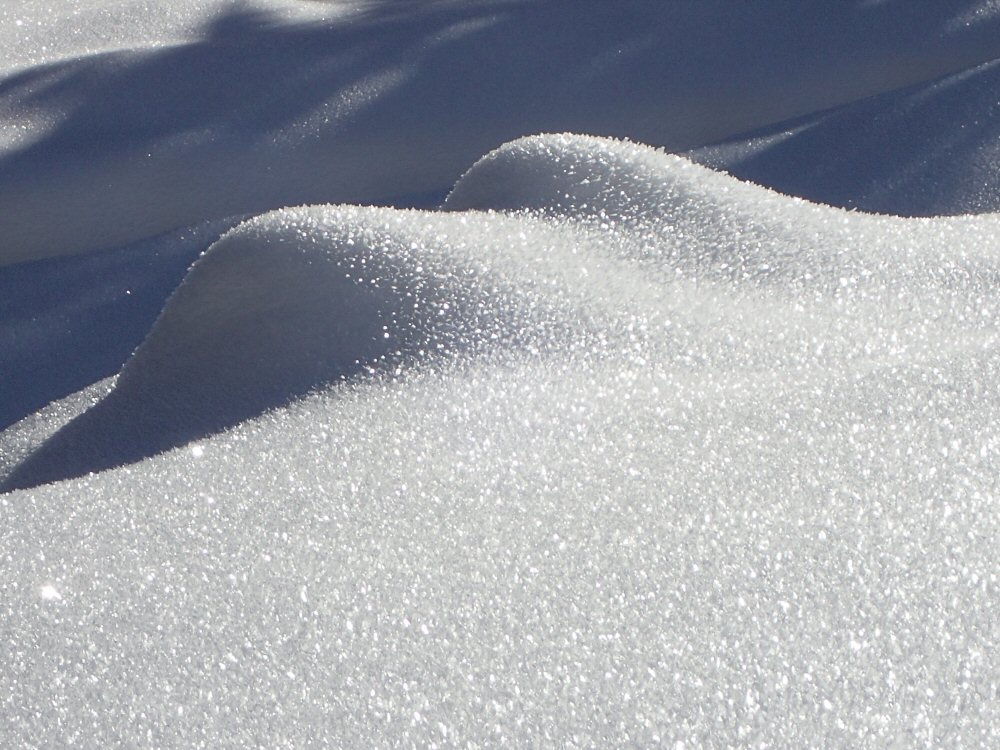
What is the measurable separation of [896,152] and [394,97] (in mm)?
707

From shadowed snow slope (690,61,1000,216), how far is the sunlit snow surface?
0.40 m

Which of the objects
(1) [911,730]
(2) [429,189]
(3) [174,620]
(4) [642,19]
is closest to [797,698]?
(1) [911,730]

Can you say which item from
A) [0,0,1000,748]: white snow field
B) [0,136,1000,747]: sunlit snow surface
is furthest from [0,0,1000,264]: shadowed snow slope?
[0,136,1000,747]: sunlit snow surface

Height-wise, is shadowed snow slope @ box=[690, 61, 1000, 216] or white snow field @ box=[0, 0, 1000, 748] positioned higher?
white snow field @ box=[0, 0, 1000, 748]

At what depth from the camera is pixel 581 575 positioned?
0.62m

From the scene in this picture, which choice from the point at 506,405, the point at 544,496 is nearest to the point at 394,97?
the point at 506,405

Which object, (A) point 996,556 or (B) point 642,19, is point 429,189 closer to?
(B) point 642,19

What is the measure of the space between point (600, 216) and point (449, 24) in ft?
2.75

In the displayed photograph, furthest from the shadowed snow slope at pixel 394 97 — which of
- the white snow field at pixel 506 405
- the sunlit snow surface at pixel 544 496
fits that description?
the sunlit snow surface at pixel 544 496

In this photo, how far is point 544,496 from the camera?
2.30 ft

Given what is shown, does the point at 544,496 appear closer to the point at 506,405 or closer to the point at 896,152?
the point at 506,405

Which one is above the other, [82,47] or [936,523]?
[82,47]

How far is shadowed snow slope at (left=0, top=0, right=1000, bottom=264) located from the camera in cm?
154

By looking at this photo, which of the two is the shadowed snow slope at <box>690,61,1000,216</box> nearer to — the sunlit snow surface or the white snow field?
the white snow field
